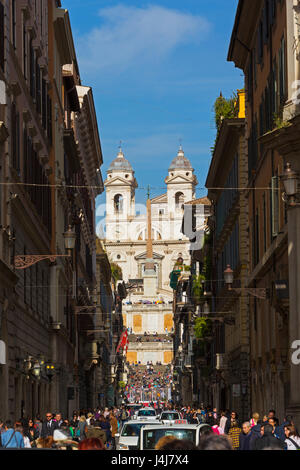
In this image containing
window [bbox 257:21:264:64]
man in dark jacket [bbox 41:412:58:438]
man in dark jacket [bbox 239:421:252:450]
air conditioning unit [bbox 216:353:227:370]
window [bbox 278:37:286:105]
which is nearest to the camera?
man in dark jacket [bbox 239:421:252:450]

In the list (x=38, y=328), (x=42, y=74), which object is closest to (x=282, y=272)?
(x=38, y=328)

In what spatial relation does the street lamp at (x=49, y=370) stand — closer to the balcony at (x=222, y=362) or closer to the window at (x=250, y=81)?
the window at (x=250, y=81)

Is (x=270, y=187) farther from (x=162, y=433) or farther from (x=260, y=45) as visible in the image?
(x=162, y=433)

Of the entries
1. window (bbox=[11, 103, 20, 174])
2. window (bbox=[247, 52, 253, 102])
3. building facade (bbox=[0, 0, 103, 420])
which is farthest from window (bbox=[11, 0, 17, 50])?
window (bbox=[247, 52, 253, 102])

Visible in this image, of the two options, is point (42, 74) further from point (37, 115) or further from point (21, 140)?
point (21, 140)

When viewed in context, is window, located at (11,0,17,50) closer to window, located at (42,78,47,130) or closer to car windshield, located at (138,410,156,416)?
window, located at (42,78,47,130)

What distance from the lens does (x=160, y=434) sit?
17719 mm

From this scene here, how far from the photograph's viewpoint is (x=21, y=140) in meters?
31.0

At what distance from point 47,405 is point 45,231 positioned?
725 centimetres

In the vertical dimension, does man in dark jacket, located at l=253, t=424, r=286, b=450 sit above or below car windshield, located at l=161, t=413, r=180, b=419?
above

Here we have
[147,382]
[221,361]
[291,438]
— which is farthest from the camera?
[147,382]

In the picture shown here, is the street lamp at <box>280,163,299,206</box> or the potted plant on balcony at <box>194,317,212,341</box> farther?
the potted plant on balcony at <box>194,317,212,341</box>

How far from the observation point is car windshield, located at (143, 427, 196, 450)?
17.7m

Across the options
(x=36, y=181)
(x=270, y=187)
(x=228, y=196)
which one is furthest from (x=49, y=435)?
(x=228, y=196)
